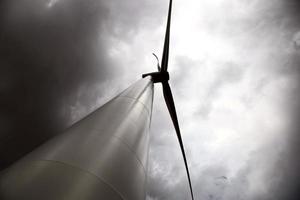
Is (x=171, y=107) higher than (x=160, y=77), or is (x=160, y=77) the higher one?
(x=160, y=77)

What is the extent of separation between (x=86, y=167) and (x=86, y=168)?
3 cm

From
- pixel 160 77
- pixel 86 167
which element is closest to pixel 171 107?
pixel 160 77

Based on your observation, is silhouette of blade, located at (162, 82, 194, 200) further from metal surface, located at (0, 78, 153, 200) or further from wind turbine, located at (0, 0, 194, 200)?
metal surface, located at (0, 78, 153, 200)

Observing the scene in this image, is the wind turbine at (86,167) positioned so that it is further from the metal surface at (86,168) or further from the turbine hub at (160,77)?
the turbine hub at (160,77)

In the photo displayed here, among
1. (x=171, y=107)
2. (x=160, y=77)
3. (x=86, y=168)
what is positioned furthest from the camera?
(x=160, y=77)

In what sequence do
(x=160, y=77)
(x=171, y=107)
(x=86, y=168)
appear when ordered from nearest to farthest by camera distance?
(x=86, y=168)
(x=171, y=107)
(x=160, y=77)

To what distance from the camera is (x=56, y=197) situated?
3.12 m

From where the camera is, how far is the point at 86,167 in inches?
151

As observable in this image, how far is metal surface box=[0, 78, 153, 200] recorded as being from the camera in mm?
3230

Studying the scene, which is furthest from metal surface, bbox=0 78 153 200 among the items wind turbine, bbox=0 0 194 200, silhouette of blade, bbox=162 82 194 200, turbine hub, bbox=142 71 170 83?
turbine hub, bbox=142 71 170 83

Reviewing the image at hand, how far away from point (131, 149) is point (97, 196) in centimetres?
206

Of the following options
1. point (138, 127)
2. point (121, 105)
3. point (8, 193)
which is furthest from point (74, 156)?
point (121, 105)

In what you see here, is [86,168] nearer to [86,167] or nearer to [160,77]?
[86,167]

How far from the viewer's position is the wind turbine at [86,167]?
3.23m
